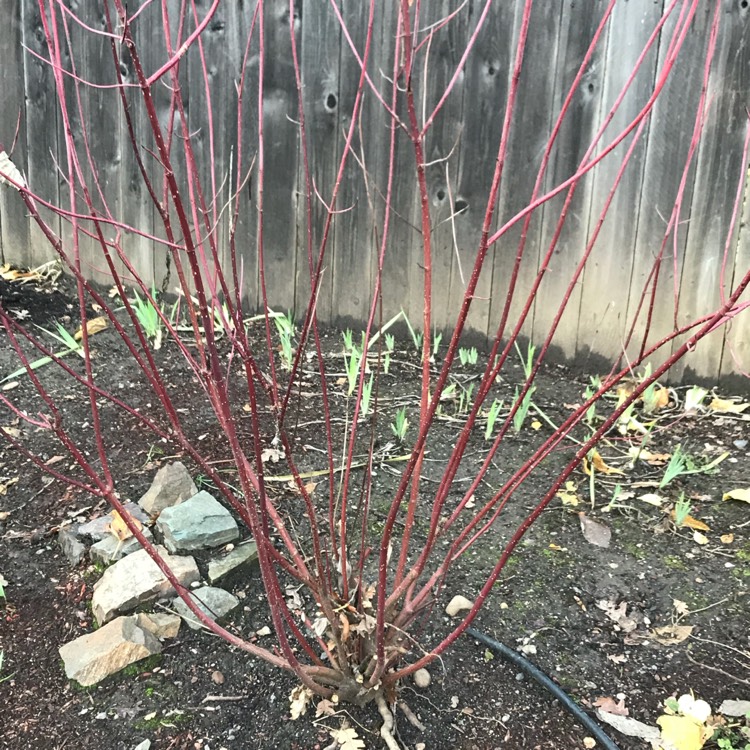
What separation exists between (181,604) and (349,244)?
2.07 meters

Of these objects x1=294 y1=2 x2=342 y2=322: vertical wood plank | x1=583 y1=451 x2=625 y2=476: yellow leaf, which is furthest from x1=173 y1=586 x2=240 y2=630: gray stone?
x1=294 y1=2 x2=342 y2=322: vertical wood plank

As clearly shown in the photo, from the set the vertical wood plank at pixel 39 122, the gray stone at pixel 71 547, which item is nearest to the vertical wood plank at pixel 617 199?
the gray stone at pixel 71 547

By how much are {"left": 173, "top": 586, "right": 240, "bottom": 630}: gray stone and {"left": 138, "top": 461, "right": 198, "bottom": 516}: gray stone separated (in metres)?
0.37

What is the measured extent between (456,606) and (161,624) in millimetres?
731

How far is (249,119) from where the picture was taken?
341 cm

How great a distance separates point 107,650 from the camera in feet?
5.05

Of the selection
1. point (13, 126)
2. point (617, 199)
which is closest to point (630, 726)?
point (617, 199)

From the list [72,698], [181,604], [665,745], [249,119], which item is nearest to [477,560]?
[665,745]

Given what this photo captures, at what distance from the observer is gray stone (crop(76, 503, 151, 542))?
1.96m

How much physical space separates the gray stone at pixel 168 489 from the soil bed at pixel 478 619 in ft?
0.38

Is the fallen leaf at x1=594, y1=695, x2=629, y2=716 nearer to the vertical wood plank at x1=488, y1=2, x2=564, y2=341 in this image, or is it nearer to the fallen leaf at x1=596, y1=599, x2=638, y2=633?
the fallen leaf at x1=596, y1=599, x2=638, y2=633

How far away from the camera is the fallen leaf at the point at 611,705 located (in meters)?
1.48

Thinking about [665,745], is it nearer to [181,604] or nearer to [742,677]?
[742,677]

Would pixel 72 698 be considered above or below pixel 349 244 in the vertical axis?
below
